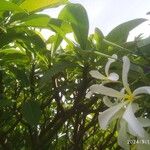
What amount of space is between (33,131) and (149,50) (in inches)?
25.0

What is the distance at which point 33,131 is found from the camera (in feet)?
4.51

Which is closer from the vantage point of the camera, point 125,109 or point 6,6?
point 125,109

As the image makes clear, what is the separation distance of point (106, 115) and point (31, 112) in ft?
2.06

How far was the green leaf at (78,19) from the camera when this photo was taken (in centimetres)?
108

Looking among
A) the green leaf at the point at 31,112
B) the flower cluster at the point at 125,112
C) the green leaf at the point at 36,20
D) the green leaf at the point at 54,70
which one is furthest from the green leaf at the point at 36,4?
the flower cluster at the point at 125,112

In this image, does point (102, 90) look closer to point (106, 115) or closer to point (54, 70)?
point (106, 115)

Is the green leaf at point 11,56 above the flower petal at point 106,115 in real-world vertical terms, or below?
below

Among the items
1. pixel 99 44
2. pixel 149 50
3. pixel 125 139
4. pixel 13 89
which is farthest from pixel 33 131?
pixel 125 139

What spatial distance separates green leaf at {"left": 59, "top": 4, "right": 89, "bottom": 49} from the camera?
42.5 inches

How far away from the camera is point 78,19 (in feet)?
3.56

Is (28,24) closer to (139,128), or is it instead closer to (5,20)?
(5,20)

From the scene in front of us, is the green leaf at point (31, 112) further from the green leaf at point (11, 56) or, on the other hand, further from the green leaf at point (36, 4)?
the green leaf at point (36, 4)

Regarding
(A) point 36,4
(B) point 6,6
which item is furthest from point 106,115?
(A) point 36,4

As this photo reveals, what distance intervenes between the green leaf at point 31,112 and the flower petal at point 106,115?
59 cm
